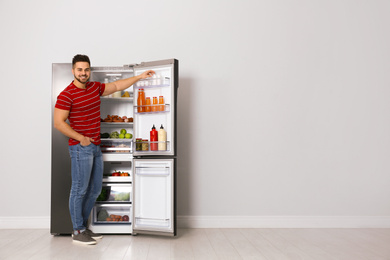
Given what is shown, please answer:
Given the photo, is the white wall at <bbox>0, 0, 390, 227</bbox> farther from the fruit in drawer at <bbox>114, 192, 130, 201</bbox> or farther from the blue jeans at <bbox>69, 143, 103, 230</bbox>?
the blue jeans at <bbox>69, 143, 103, 230</bbox>

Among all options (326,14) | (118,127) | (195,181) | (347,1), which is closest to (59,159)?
(118,127)

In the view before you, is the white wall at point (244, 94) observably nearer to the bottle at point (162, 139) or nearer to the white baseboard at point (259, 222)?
the white baseboard at point (259, 222)

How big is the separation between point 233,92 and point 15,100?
9.31 ft

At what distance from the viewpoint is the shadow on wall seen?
4863 millimetres

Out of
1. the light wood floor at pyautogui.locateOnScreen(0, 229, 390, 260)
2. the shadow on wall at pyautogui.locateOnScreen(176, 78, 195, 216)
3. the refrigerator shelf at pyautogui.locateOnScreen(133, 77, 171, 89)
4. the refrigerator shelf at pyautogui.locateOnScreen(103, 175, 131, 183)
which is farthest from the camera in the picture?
the shadow on wall at pyautogui.locateOnScreen(176, 78, 195, 216)

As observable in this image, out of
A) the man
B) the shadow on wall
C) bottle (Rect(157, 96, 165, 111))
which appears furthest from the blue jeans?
the shadow on wall

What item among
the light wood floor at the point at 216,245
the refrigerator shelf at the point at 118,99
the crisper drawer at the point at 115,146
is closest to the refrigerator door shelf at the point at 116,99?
the refrigerator shelf at the point at 118,99

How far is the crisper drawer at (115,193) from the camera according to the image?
4.46m

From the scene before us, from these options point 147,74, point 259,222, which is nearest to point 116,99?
point 147,74

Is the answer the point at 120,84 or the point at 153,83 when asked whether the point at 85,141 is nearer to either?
the point at 120,84

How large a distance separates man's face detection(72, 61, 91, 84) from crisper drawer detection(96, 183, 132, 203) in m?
1.28

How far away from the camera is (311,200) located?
16.2 feet

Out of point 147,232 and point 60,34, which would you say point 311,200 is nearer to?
point 147,232

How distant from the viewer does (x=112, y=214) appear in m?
4.55
